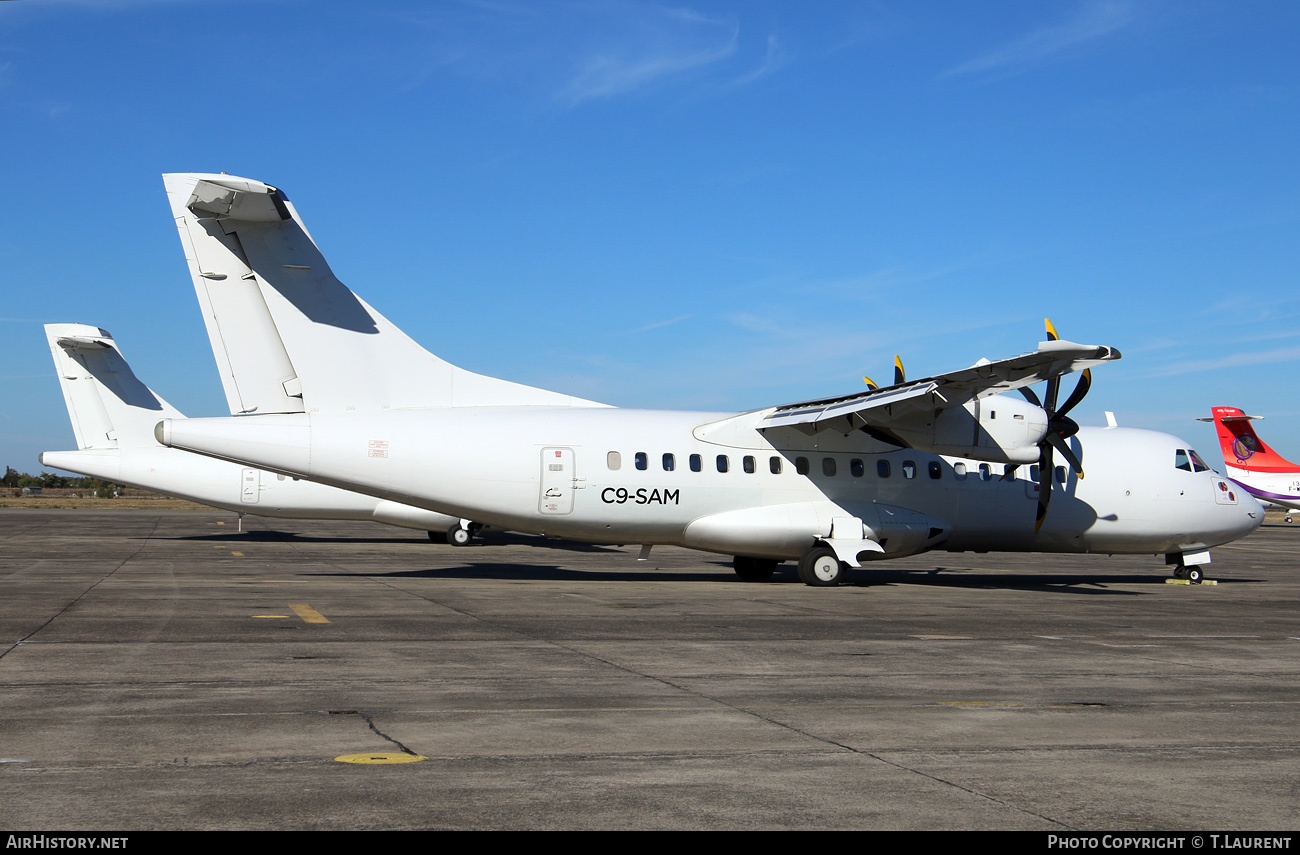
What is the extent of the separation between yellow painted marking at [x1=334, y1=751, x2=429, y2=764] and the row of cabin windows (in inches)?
554

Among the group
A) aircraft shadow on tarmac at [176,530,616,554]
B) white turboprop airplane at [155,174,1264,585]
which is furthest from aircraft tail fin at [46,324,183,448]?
white turboprop airplane at [155,174,1264,585]

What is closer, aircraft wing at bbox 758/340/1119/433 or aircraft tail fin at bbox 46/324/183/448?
aircraft wing at bbox 758/340/1119/433

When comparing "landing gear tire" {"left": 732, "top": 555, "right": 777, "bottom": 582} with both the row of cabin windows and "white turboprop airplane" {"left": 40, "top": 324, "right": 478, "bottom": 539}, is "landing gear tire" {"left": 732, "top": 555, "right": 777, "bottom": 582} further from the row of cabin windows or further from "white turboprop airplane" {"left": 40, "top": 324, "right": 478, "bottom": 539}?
"white turboprop airplane" {"left": 40, "top": 324, "right": 478, "bottom": 539}

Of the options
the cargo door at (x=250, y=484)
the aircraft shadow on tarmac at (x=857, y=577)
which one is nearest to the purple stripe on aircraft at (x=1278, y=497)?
the aircraft shadow on tarmac at (x=857, y=577)

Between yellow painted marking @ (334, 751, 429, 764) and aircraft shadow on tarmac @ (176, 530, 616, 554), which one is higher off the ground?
aircraft shadow on tarmac @ (176, 530, 616, 554)

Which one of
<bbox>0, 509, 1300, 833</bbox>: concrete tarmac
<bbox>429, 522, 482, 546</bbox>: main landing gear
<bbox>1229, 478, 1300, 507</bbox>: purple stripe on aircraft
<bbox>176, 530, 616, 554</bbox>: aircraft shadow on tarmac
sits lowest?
<bbox>0, 509, 1300, 833</bbox>: concrete tarmac

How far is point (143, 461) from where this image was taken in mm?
34062

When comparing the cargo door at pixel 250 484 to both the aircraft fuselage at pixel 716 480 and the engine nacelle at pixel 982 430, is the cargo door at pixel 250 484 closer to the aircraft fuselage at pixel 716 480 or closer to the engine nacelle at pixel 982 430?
the aircraft fuselage at pixel 716 480

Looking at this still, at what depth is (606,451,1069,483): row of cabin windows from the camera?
21.1m

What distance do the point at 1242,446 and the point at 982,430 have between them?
5278 cm

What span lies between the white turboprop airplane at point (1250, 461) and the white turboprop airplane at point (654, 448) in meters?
45.3

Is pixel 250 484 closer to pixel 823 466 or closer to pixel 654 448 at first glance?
pixel 654 448

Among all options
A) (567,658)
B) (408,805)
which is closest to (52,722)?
(408,805)

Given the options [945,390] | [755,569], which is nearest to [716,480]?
[755,569]
